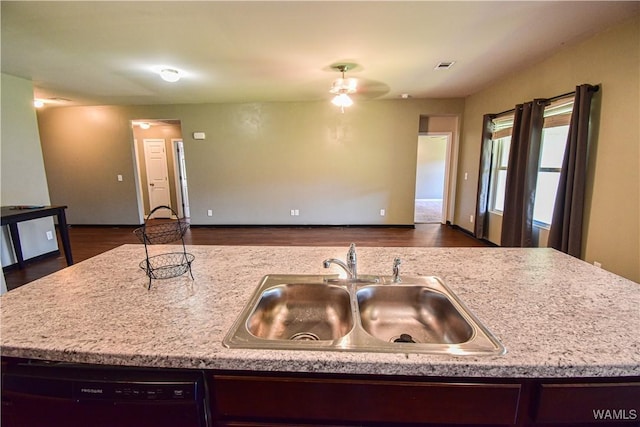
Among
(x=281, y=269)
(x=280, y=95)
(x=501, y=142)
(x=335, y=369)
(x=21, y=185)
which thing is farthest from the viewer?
(x=280, y=95)

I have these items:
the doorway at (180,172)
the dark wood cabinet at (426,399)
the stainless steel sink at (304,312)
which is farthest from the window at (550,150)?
the doorway at (180,172)

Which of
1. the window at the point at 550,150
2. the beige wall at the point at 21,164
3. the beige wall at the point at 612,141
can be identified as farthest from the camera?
the beige wall at the point at 21,164

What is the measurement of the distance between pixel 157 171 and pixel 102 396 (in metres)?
7.17

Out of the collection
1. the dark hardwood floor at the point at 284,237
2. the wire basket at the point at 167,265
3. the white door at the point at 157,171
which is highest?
the white door at the point at 157,171

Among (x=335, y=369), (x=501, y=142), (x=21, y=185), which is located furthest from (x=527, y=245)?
(x=21, y=185)

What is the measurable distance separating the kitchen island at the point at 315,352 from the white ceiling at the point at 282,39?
76.4 inches

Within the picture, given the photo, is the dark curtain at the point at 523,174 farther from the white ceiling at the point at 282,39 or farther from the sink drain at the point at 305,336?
the sink drain at the point at 305,336

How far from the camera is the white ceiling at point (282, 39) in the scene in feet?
6.82

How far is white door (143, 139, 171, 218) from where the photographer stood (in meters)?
6.78

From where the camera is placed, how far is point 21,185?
3.66m

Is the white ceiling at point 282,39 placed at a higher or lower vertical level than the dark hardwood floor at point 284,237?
higher

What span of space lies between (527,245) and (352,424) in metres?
3.59

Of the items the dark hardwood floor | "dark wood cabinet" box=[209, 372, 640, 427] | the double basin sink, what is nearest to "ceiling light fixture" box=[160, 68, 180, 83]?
the dark hardwood floor

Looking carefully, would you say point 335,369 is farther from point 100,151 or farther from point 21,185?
point 100,151
